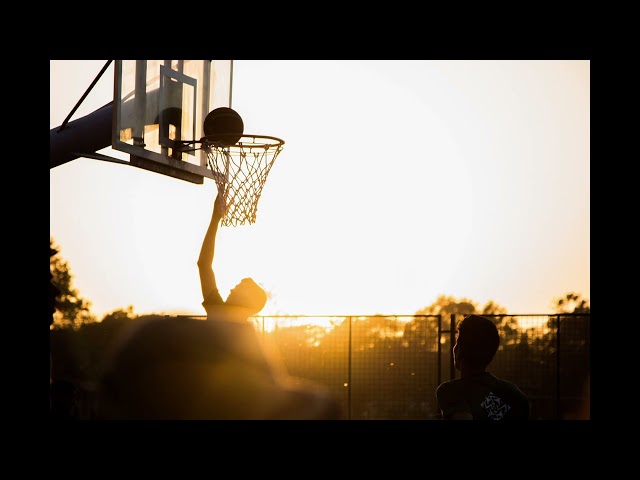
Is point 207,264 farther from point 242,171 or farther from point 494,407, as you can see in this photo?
point 242,171

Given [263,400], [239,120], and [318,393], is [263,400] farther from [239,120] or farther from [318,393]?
[239,120]

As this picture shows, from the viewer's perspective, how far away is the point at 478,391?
391 centimetres

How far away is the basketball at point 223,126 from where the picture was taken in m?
9.66

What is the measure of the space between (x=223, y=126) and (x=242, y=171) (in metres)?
0.48

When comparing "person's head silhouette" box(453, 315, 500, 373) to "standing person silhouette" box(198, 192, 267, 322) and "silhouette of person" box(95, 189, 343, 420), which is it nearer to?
"standing person silhouette" box(198, 192, 267, 322)

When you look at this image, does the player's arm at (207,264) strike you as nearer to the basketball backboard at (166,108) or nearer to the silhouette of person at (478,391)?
the silhouette of person at (478,391)

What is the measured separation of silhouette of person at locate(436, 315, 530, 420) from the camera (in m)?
3.87

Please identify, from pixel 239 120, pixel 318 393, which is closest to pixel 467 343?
pixel 318 393

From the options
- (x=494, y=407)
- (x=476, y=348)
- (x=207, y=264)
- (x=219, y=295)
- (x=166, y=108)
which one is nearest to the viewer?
(x=494, y=407)

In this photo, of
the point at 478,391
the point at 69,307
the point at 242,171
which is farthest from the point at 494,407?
the point at 69,307

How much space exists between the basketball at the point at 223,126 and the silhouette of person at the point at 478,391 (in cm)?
590
